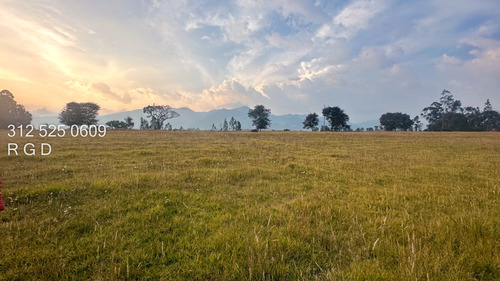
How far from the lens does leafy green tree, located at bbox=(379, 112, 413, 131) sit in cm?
11450

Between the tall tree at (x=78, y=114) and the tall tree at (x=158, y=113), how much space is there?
964 inches

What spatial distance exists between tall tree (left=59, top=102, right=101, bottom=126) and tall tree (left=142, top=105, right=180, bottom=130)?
24.5 metres

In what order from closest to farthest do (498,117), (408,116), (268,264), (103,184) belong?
(268,264)
(103,184)
(498,117)
(408,116)

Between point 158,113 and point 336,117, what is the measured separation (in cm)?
9079

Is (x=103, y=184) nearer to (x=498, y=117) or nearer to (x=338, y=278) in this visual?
(x=338, y=278)

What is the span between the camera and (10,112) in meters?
69.2

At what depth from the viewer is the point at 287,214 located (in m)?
5.17

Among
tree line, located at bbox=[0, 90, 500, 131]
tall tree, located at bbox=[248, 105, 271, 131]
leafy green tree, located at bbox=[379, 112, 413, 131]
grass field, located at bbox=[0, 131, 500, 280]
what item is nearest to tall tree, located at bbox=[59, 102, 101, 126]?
tree line, located at bbox=[0, 90, 500, 131]

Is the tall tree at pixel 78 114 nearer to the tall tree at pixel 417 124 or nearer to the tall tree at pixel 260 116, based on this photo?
the tall tree at pixel 260 116

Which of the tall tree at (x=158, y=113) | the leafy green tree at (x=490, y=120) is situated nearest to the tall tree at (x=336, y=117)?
the leafy green tree at (x=490, y=120)

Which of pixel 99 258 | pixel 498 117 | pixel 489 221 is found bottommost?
pixel 99 258

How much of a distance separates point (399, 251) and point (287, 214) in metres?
2.31

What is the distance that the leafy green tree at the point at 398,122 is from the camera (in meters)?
114

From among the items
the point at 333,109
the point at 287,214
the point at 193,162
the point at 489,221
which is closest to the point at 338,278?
the point at 287,214
